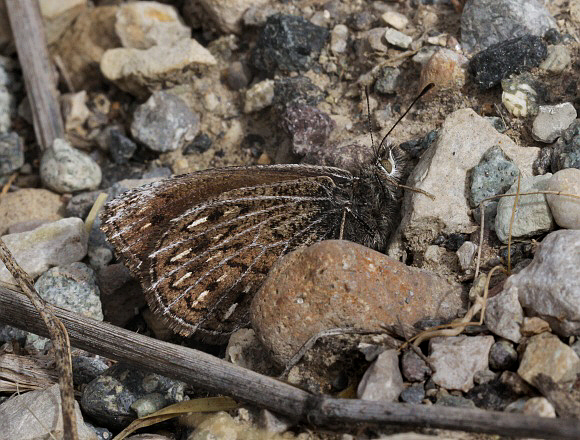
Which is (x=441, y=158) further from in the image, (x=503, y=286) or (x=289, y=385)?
(x=289, y=385)

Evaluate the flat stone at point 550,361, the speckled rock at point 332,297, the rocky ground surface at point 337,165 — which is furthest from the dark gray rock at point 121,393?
the flat stone at point 550,361

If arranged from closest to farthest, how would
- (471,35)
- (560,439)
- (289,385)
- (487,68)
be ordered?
(560,439) < (289,385) < (487,68) < (471,35)

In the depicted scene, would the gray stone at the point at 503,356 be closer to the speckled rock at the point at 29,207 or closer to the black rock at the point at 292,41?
the black rock at the point at 292,41

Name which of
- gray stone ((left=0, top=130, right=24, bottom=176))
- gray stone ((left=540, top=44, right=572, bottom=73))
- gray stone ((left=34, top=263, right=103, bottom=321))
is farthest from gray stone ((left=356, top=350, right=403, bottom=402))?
gray stone ((left=0, top=130, right=24, bottom=176))

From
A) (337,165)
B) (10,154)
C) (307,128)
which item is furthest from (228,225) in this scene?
(10,154)

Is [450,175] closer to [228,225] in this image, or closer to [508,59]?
[508,59]

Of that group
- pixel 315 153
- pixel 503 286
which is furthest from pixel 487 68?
pixel 503 286

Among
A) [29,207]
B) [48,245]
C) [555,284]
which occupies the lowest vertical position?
[29,207]
